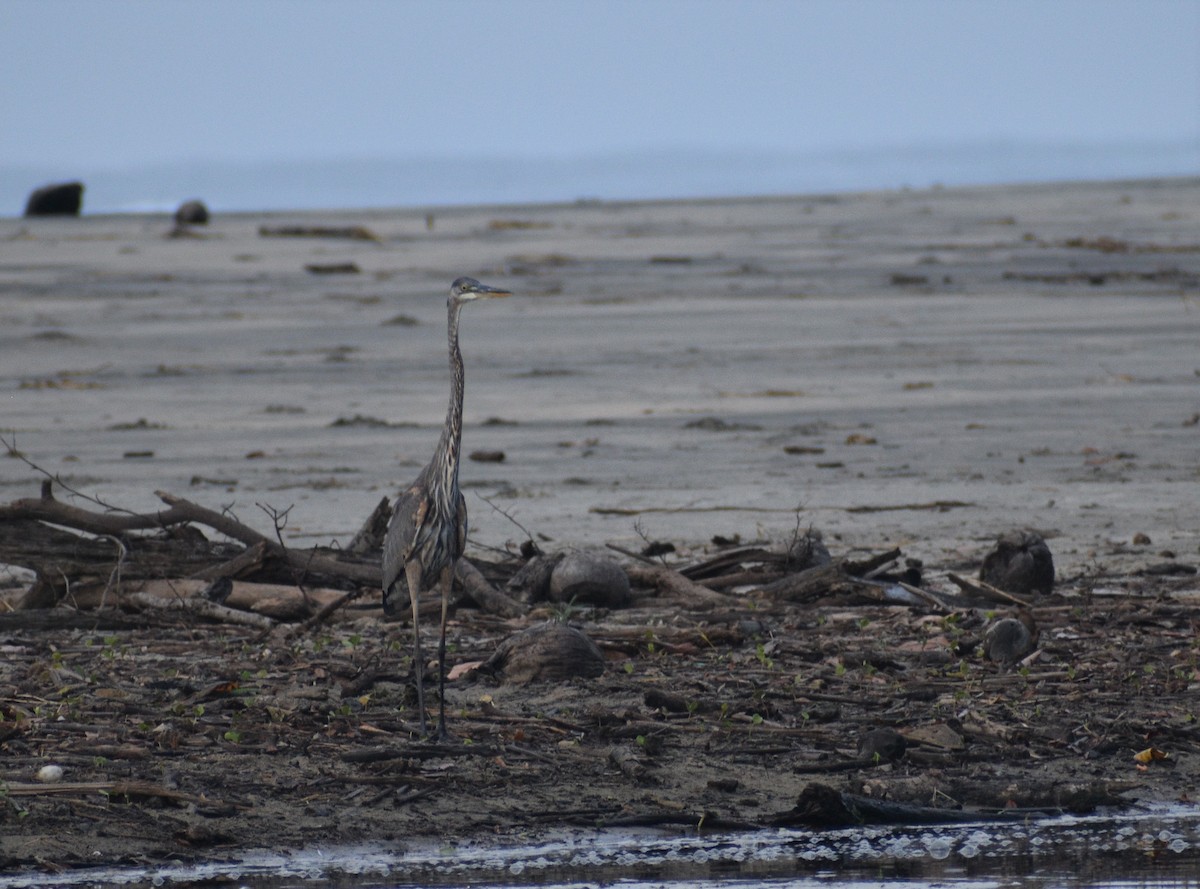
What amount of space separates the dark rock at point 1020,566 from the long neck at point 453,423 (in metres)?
2.83

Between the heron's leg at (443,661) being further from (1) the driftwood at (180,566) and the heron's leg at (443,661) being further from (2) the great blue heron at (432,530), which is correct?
(1) the driftwood at (180,566)

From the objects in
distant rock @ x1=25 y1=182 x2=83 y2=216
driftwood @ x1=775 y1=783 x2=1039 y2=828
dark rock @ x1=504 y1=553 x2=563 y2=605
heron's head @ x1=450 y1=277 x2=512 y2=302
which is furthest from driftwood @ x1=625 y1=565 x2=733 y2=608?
distant rock @ x1=25 y1=182 x2=83 y2=216

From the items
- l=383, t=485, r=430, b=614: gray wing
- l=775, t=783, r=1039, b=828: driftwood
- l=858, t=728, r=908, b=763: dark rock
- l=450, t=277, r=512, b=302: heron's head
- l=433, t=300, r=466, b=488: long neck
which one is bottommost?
l=775, t=783, r=1039, b=828: driftwood

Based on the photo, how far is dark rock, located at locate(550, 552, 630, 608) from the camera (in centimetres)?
782

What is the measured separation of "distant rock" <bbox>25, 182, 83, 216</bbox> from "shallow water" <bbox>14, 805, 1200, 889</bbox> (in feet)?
→ 172

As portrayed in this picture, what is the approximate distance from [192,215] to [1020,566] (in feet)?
144

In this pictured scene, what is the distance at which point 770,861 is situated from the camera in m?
5.35

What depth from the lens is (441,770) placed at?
596cm

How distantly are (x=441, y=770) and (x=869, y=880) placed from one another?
Answer: 1.56 m

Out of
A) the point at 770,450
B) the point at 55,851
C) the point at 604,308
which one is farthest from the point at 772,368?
the point at 55,851

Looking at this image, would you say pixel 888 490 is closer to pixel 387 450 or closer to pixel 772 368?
pixel 387 450

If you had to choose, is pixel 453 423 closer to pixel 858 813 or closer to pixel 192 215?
pixel 858 813

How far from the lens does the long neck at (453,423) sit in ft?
21.1

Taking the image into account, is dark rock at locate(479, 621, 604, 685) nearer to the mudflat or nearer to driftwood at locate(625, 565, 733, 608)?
the mudflat
